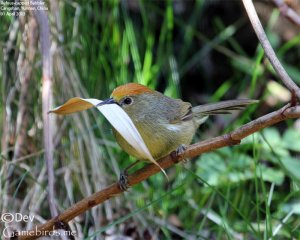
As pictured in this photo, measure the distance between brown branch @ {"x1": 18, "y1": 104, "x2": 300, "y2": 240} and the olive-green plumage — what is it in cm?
33

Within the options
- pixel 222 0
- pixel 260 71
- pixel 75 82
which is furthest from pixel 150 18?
pixel 75 82

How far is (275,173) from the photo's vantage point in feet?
12.1

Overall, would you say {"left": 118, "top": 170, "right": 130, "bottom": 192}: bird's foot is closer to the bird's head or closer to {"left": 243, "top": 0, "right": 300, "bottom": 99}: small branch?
the bird's head

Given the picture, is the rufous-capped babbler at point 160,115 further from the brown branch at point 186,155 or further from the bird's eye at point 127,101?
the brown branch at point 186,155

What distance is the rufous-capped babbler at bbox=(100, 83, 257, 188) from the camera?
120 inches

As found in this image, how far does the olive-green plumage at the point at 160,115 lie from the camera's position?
3039mm

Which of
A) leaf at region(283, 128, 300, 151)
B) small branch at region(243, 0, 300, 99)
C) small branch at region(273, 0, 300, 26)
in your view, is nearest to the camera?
small branch at region(243, 0, 300, 99)

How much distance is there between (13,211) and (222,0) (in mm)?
3144

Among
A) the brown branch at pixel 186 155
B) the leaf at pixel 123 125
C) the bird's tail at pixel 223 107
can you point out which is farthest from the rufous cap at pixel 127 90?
the leaf at pixel 123 125

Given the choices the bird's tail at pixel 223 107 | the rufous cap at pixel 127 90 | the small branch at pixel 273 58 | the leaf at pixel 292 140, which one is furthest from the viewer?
the leaf at pixel 292 140

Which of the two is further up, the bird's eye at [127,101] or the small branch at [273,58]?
the small branch at [273,58]

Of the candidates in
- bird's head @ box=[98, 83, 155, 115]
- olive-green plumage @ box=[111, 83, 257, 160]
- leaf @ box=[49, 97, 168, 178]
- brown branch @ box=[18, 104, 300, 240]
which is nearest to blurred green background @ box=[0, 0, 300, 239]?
olive-green plumage @ box=[111, 83, 257, 160]

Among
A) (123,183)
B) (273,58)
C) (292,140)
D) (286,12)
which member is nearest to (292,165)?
(292,140)

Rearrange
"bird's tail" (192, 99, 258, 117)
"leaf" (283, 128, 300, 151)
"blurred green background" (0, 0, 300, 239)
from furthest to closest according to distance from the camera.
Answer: "leaf" (283, 128, 300, 151) < "blurred green background" (0, 0, 300, 239) < "bird's tail" (192, 99, 258, 117)
